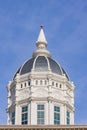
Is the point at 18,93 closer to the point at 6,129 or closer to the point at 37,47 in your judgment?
the point at 37,47

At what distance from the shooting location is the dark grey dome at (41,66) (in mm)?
137225

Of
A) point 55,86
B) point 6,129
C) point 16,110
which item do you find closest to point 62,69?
point 55,86

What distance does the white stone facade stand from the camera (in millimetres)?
132125

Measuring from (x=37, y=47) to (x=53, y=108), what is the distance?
18709 millimetres

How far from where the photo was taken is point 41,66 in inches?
5413

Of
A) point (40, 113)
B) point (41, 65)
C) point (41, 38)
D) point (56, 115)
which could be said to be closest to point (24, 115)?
point (40, 113)

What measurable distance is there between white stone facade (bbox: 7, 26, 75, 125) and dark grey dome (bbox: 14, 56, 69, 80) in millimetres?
1169

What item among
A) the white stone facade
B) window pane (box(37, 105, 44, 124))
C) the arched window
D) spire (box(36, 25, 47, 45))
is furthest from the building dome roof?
window pane (box(37, 105, 44, 124))

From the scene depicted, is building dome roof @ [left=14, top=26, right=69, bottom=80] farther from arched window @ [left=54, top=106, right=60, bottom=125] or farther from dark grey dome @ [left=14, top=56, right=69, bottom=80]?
arched window @ [left=54, top=106, right=60, bottom=125]

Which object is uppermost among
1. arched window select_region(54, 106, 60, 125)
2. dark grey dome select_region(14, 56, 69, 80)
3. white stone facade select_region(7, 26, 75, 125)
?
dark grey dome select_region(14, 56, 69, 80)

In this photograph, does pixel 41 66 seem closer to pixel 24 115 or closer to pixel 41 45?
pixel 41 45

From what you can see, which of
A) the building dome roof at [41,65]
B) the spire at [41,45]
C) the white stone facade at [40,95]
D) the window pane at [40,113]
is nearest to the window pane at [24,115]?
the white stone facade at [40,95]

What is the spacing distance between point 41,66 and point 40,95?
7338mm

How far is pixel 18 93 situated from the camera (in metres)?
136
